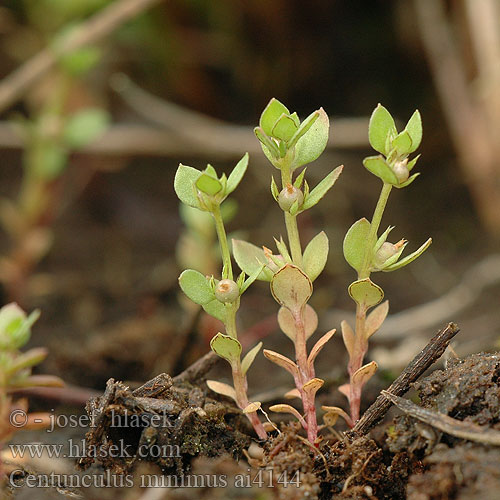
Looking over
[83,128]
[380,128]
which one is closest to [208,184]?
[380,128]

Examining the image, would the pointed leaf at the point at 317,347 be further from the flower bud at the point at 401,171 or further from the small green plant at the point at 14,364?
the small green plant at the point at 14,364

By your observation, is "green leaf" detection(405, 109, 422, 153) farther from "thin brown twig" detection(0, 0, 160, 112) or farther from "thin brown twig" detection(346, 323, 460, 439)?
"thin brown twig" detection(0, 0, 160, 112)

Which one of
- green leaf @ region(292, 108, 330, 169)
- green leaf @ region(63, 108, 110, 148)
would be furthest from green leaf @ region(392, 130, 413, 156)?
green leaf @ region(63, 108, 110, 148)

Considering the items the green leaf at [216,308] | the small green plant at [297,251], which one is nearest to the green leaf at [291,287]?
the small green plant at [297,251]

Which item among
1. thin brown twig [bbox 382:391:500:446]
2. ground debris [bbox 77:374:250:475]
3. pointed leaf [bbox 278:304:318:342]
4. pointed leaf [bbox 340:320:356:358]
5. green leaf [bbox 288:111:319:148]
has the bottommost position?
thin brown twig [bbox 382:391:500:446]

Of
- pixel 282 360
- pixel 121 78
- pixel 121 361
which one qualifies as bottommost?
pixel 282 360

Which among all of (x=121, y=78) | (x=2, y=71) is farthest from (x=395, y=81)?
(x=2, y=71)

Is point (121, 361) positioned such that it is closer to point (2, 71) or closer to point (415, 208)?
point (415, 208)
